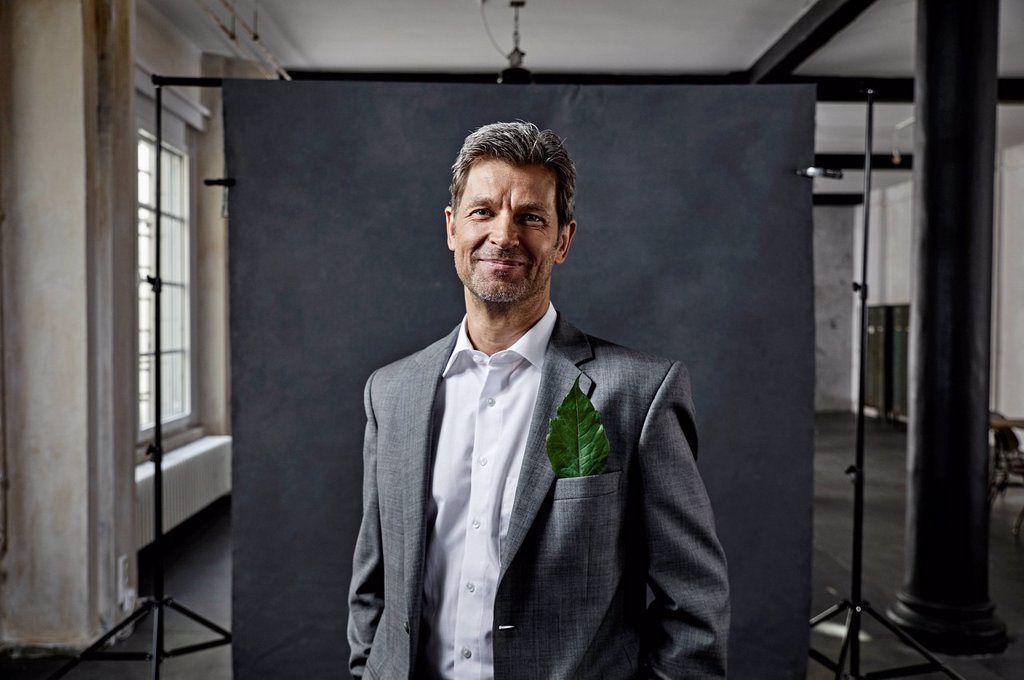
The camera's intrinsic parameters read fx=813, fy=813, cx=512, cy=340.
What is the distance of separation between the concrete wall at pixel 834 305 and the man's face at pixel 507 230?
44.5ft

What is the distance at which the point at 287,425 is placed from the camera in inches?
106

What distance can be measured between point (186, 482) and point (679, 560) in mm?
4658

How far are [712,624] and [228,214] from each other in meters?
2.04

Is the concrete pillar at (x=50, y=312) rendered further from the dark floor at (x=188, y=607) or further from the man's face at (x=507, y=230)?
the man's face at (x=507, y=230)

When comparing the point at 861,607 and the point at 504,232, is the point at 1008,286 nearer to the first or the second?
the point at 861,607

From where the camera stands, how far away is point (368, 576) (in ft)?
5.27

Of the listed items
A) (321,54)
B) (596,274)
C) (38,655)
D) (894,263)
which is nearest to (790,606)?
(596,274)

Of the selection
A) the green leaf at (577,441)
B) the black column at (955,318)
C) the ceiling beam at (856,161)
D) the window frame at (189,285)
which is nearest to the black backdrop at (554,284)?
the green leaf at (577,441)

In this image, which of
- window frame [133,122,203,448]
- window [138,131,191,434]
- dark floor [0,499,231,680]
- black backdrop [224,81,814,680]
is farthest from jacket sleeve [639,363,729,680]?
window frame [133,122,203,448]

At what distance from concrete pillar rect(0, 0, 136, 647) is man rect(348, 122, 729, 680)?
98.6 inches

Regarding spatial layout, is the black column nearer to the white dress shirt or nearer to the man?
the man

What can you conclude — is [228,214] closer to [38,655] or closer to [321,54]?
[38,655]

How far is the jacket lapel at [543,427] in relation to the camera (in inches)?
52.1

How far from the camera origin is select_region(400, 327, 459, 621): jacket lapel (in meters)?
1.39
